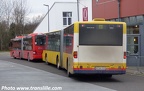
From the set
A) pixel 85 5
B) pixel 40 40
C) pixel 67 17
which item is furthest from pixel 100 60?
pixel 67 17

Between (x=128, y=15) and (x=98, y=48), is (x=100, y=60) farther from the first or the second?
(x=128, y=15)

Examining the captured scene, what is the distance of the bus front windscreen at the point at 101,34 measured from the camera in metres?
18.6

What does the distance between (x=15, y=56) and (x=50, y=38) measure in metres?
18.0

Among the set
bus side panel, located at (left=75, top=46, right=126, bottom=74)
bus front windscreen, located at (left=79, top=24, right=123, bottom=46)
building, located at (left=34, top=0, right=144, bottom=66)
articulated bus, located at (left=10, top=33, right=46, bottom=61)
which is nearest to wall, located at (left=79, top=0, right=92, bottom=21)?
building, located at (left=34, top=0, right=144, bottom=66)

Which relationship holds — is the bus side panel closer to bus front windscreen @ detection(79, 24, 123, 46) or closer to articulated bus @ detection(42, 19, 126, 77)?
articulated bus @ detection(42, 19, 126, 77)

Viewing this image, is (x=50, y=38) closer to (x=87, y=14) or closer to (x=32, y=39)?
(x=32, y=39)

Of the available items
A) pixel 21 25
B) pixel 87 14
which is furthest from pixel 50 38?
pixel 21 25

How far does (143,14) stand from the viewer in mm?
27625

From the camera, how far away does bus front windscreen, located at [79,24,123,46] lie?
61.0 feet

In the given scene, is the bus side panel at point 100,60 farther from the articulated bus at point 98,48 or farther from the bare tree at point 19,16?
the bare tree at point 19,16

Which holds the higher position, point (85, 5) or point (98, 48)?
point (85, 5)

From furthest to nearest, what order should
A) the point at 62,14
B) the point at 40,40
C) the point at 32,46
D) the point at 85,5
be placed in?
the point at 62,14 < the point at 85,5 < the point at 32,46 < the point at 40,40

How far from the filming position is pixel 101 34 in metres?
18.6

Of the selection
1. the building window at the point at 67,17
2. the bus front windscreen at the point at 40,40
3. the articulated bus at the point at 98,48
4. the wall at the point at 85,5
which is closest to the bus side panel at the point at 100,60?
the articulated bus at the point at 98,48
